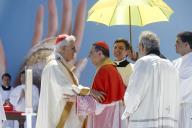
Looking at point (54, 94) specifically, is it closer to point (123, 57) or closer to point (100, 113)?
point (100, 113)

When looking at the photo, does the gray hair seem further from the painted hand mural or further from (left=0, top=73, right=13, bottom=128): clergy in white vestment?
(left=0, top=73, right=13, bottom=128): clergy in white vestment

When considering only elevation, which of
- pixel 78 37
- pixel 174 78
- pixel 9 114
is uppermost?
pixel 78 37

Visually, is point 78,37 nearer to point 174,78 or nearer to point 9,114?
point 9,114

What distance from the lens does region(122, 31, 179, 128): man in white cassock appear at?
5504 mm

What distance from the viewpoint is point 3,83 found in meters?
9.36

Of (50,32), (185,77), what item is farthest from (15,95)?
(185,77)

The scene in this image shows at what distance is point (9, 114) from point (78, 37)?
2.64 metres

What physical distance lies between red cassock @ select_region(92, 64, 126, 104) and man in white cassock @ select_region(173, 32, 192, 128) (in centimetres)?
73

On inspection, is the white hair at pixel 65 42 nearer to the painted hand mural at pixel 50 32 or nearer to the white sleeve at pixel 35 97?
the white sleeve at pixel 35 97

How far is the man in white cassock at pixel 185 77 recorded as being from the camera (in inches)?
232

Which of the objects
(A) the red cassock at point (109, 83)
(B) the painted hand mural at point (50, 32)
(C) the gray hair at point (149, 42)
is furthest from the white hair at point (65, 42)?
(B) the painted hand mural at point (50, 32)

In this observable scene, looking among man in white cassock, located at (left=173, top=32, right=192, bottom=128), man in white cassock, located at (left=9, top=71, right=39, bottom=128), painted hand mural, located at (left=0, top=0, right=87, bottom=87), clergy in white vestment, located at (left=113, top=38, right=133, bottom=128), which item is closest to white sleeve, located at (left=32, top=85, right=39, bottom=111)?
man in white cassock, located at (left=9, top=71, right=39, bottom=128)

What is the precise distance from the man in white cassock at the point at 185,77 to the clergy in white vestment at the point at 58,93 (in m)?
1.18

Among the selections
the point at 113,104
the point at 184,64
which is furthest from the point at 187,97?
the point at 113,104
